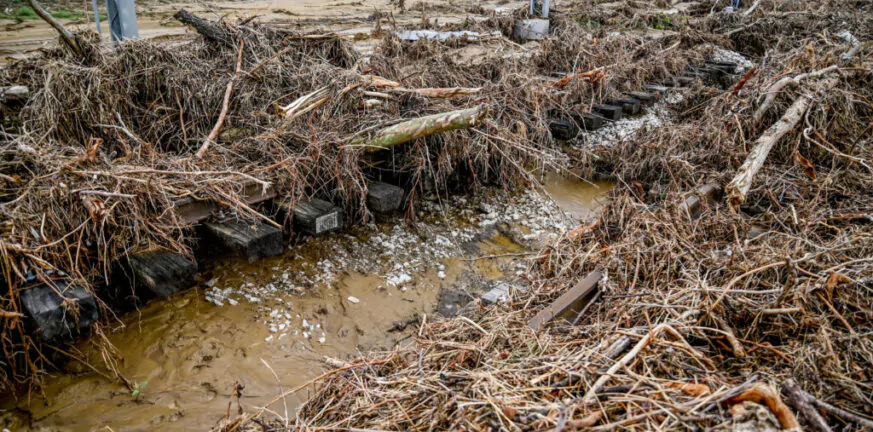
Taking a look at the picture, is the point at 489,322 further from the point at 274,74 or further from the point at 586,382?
the point at 274,74

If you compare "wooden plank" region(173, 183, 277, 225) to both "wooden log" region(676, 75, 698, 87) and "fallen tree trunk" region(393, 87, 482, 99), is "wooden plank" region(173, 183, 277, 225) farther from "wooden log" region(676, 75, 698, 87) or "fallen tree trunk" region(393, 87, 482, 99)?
"wooden log" region(676, 75, 698, 87)

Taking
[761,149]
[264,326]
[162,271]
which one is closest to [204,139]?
[162,271]

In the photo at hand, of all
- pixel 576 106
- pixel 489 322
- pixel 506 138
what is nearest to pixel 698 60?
pixel 576 106

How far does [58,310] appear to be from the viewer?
10.3 ft

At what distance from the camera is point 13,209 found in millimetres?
3525

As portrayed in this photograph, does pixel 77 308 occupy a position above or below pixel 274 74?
below

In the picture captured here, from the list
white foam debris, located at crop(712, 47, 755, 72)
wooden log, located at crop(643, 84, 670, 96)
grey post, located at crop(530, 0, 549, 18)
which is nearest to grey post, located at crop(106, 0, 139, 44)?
wooden log, located at crop(643, 84, 670, 96)

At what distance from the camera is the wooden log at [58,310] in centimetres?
311

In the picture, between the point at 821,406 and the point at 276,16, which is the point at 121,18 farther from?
the point at 821,406

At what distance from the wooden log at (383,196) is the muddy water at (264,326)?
1.11ft

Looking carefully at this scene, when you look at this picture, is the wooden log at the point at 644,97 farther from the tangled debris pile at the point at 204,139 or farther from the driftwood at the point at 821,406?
the driftwood at the point at 821,406

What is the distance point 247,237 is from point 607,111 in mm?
6348

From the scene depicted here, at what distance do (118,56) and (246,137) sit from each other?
4.83 feet

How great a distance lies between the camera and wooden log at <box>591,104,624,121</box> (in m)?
8.40
